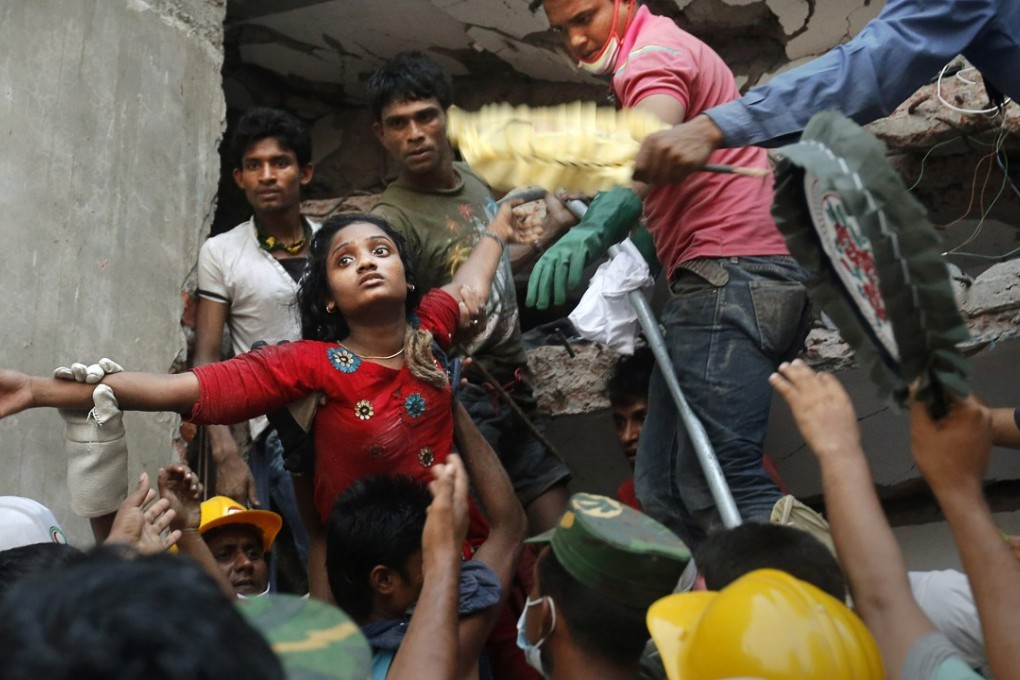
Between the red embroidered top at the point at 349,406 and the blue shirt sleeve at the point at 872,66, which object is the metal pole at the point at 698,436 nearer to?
the red embroidered top at the point at 349,406

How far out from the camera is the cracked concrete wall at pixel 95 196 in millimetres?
4117

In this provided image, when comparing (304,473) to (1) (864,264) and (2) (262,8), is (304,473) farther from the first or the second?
(2) (262,8)

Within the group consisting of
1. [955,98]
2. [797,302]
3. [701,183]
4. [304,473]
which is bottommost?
[304,473]

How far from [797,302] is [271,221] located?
84.8 inches

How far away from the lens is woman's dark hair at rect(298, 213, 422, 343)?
3.57 metres

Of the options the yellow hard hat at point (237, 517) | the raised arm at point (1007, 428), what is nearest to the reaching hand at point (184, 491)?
the yellow hard hat at point (237, 517)

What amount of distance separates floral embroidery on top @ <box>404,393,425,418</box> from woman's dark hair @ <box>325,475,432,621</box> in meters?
0.22

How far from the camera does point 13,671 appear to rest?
120 centimetres

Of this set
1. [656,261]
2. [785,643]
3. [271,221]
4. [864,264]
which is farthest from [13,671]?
[271,221]

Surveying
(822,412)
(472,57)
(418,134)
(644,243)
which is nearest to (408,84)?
(418,134)

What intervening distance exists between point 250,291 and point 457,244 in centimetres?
81

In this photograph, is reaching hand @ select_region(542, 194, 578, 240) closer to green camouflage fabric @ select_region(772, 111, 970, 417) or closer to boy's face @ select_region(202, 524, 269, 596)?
boy's face @ select_region(202, 524, 269, 596)

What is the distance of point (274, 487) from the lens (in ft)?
13.8

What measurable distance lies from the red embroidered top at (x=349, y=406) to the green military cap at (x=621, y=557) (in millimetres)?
987
